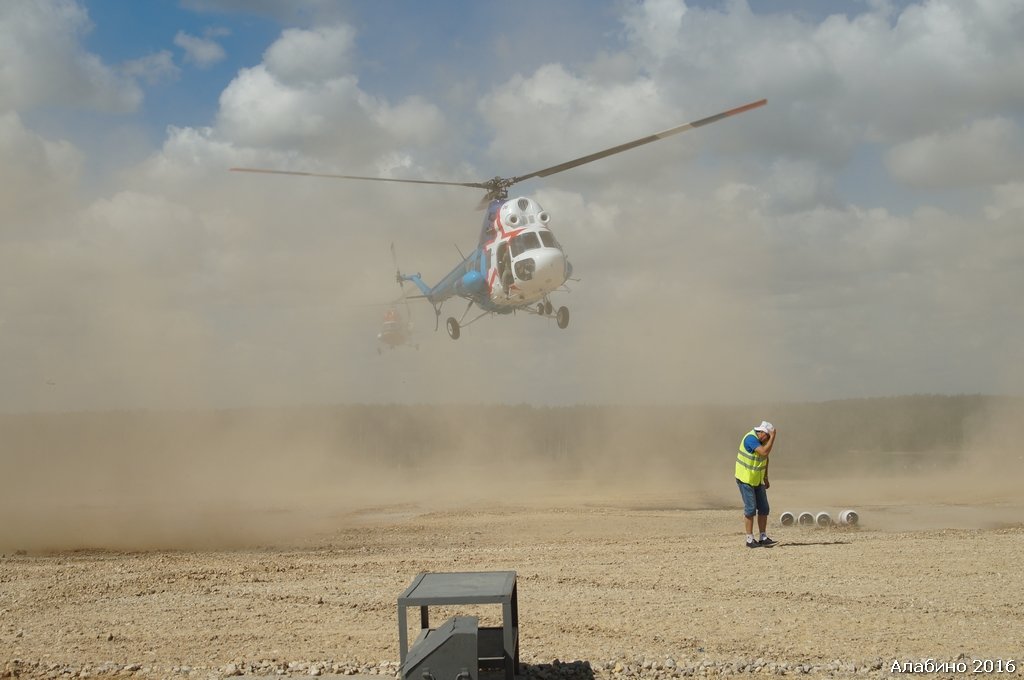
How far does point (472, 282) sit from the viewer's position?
2156 cm

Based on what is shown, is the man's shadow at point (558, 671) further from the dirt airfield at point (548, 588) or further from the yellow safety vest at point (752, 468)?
the yellow safety vest at point (752, 468)

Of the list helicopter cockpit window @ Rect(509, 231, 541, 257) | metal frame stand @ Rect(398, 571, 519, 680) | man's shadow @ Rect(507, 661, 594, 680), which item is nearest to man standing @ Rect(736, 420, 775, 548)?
man's shadow @ Rect(507, 661, 594, 680)

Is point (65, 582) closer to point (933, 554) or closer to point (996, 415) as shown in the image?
point (933, 554)

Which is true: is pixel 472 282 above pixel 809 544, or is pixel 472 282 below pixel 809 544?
above

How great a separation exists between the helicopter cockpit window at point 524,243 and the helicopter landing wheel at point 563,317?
180 centimetres

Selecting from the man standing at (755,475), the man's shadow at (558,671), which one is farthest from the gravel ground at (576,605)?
the man standing at (755,475)

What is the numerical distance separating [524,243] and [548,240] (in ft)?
1.57

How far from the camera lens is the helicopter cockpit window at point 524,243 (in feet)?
63.2

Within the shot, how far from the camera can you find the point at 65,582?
11414mm

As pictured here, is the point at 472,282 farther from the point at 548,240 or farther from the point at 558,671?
the point at 558,671

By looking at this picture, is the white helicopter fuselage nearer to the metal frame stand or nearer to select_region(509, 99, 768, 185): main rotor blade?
select_region(509, 99, 768, 185): main rotor blade

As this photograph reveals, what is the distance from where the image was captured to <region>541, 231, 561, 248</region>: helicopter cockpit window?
19172 mm

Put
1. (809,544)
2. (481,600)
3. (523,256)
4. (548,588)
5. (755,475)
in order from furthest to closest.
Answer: (523,256)
(755,475)
(809,544)
(548,588)
(481,600)

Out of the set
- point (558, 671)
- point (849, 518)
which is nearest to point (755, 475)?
point (849, 518)
